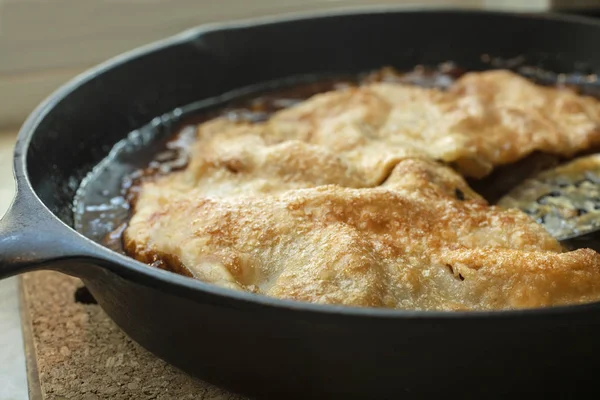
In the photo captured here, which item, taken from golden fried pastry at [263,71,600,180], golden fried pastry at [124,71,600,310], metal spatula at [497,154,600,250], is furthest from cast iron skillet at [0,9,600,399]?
golden fried pastry at [263,71,600,180]

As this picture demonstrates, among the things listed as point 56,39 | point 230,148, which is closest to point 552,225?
point 230,148

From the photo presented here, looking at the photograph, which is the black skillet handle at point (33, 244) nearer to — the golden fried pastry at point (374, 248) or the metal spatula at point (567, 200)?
the golden fried pastry at point (374, 248)

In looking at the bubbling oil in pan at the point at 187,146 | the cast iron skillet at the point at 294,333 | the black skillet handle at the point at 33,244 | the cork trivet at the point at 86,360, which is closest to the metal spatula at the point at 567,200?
the bubbling oil in pan at the point at 187,146

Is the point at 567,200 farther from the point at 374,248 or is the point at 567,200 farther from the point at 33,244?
the point at 33,244

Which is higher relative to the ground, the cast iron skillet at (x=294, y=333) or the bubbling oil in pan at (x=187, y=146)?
the cast iron skillet at (x=294, y=333)

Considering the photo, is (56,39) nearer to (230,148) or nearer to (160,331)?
(230,148)

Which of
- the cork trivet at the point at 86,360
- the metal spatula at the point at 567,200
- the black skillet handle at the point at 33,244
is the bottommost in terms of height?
the cork trivet at the point at 86,360

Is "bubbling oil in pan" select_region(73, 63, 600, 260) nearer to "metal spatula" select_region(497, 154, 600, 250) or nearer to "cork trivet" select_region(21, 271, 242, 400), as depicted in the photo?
"metal spatula" select_region(497, 154, 600, 250)

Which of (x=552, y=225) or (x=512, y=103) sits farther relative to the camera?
(x=512, y=103)
